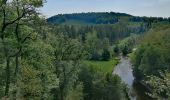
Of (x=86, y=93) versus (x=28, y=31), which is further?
(x=86, y=93)

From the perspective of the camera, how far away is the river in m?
94.6

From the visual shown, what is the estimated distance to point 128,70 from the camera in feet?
453

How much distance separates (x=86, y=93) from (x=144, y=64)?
36.2 m

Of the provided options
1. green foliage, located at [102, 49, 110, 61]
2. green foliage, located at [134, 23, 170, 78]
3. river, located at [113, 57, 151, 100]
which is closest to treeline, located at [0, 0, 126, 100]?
river, located at [113, 57, 151, 100]

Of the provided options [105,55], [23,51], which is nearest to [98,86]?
[23,51]

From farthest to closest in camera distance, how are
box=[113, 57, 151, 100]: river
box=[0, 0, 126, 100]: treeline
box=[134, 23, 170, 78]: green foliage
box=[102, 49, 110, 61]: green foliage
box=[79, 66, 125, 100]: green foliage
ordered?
box=[102, 49, 110, 61]: green foliage < box=[134, 23, 170, 78]: green foliage < box=[113, 57, 151, 100]: river < box=[79, 66, 125, 100]: green foliage < box=[0, 0, 126, 100]: treeline

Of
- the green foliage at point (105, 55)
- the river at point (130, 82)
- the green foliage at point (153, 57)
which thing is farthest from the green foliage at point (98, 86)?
the green foliage at point (105, 55)

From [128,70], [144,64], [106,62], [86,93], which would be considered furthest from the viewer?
[106,62]

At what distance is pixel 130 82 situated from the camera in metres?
114

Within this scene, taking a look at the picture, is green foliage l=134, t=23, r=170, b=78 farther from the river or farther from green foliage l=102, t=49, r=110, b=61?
green foliage l=102, t=49, r=110, b=61

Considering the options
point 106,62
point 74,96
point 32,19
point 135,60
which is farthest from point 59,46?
point 106,62

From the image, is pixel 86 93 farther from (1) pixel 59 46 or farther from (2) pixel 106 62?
(2) pixel 106 62

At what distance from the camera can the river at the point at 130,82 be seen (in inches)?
3723

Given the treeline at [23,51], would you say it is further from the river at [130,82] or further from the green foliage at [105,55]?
the green foliage at [105,55]
